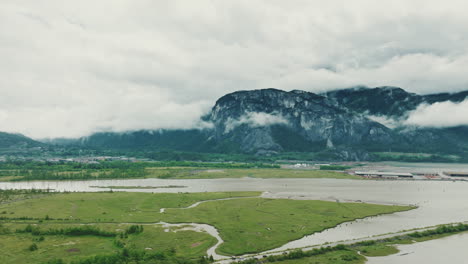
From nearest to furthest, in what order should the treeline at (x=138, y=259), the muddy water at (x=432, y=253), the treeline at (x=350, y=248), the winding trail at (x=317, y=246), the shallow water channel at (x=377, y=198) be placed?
1. the treeline at (x=138, y=259)
2. the treeline at (x=350, y=248)
3. the winding trail at (x=317, y=246)
4. the muddy water at (x=432, y=253)
5. the shallow water channel at (x=377, y=198)

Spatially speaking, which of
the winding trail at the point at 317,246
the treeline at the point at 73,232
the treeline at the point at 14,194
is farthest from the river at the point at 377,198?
the treeline at the point at 73,232

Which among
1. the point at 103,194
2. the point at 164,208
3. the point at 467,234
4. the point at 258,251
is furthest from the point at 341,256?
the point at 103,194

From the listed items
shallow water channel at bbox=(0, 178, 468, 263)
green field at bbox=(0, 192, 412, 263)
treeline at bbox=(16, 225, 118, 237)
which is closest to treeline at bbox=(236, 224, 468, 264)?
shallow water channel at bbox=(0, 178, 468, 263)

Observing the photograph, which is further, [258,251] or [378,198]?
[378,198]

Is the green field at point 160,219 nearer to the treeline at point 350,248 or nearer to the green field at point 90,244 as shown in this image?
the green field at point 90,244

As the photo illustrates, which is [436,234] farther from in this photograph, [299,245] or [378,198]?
[378,198]

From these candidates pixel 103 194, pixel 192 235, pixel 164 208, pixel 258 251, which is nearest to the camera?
pixel 258 251

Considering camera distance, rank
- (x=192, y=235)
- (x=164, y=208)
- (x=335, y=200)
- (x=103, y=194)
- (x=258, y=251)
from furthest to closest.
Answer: (x=103, y=194) < (x=335, y=200) < (x=164, y=208) < (x=192, y=235) < (x=258, y=251)
